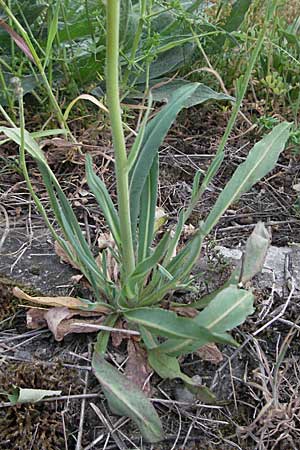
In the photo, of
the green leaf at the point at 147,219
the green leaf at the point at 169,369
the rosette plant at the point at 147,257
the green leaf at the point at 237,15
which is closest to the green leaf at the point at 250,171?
the rosette plant at the point at 147,257

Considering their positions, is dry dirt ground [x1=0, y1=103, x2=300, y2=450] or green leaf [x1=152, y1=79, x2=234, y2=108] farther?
green leaf [x1=152, y1=79, x2=234, y2=108]

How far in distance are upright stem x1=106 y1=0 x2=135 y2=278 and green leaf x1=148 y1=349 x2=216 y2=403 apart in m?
0.18

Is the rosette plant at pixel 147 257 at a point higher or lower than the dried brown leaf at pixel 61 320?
higher

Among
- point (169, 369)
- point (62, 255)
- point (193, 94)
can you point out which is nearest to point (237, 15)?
point (193, 94)

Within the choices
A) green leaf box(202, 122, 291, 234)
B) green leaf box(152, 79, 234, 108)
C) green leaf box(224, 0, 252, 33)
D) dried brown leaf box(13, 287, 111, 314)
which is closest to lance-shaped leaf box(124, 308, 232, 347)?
dried brown leaf box(13, 287, 111, 314)

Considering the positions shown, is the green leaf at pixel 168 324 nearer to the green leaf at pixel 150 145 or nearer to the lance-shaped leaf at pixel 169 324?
the lance-shaped leaf at pixel 169 324

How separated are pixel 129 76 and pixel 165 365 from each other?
101 centimetres

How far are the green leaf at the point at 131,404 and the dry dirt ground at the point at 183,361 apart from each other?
79 mm

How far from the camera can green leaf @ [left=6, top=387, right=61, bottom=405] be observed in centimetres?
102

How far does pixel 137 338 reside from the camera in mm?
1123

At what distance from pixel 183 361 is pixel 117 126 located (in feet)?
1.47

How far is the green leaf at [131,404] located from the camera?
0.95 m

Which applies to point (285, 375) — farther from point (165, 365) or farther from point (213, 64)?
point (213, 64)

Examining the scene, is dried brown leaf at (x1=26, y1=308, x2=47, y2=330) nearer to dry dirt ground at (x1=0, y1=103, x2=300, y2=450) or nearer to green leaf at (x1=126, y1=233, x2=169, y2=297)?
dry dirt ground at (x1=0, y1=103, x2=300, y2=450)
